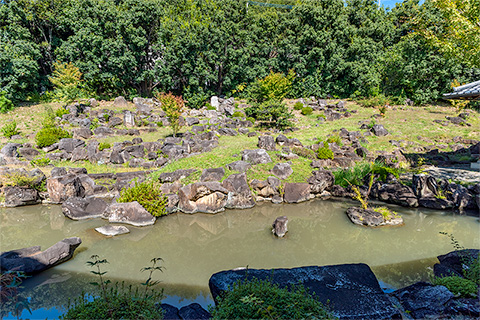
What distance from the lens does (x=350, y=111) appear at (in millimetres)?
24844

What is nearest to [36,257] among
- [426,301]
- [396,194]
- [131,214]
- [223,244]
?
[131,214]

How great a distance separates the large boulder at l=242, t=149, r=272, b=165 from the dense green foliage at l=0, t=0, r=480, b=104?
10303 mm

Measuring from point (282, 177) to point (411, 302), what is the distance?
7805 mm

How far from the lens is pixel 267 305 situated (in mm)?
3408

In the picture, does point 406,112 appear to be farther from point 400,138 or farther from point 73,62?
point 73,62

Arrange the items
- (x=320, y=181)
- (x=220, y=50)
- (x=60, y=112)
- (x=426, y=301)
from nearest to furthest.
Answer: (x=426, y=301), (x=320, y=181), (x=60, y=112), (x=220, y=50)

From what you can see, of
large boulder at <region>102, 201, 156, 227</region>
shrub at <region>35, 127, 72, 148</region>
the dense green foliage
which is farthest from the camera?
the dense green foliage

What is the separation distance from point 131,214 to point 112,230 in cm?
86

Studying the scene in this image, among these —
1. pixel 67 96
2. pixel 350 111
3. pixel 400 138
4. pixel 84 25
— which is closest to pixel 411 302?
pixel 400 138

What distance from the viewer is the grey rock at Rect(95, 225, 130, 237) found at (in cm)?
793

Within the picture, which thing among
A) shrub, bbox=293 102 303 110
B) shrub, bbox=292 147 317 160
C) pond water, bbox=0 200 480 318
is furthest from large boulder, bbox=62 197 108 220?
shrub, bbox=293 102 303 110

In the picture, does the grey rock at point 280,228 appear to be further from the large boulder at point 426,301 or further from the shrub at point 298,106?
the shrub at point 298,106

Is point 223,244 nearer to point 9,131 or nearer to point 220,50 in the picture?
point 9,131

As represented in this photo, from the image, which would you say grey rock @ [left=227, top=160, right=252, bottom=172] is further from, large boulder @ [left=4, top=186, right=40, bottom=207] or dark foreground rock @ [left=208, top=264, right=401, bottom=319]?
large boulder @ [left=4, top=186, right=40, bottom=207]
